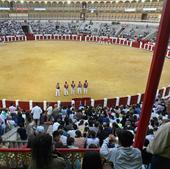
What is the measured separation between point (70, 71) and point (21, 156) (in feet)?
54.3

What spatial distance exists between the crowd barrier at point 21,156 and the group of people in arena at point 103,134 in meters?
0.13

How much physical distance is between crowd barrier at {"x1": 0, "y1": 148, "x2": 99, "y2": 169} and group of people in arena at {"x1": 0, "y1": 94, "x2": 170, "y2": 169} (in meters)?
0.13

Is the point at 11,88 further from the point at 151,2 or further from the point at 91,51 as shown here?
the point at 151,2

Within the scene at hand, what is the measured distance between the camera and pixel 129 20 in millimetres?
45688

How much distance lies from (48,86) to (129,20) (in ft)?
107

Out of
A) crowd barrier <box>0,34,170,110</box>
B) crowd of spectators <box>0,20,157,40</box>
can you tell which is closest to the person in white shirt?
crowd barrier <box>0,34,170,110</box>

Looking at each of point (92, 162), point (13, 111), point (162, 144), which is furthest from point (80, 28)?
point (92, 162)

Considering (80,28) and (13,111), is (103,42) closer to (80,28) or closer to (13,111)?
(80,28)

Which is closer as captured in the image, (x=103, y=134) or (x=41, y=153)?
(x=41, y=153)

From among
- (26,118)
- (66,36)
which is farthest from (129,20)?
(26,118)

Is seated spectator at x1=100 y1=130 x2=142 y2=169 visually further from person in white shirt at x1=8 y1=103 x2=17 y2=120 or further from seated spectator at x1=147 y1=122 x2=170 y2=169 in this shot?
person in white shirt at x1=8 y1=103 x2=17 y2=120

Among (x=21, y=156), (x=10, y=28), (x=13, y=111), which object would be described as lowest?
(x=10, y=28)

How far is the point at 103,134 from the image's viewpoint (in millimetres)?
6754

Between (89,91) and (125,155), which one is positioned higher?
(125,155)
